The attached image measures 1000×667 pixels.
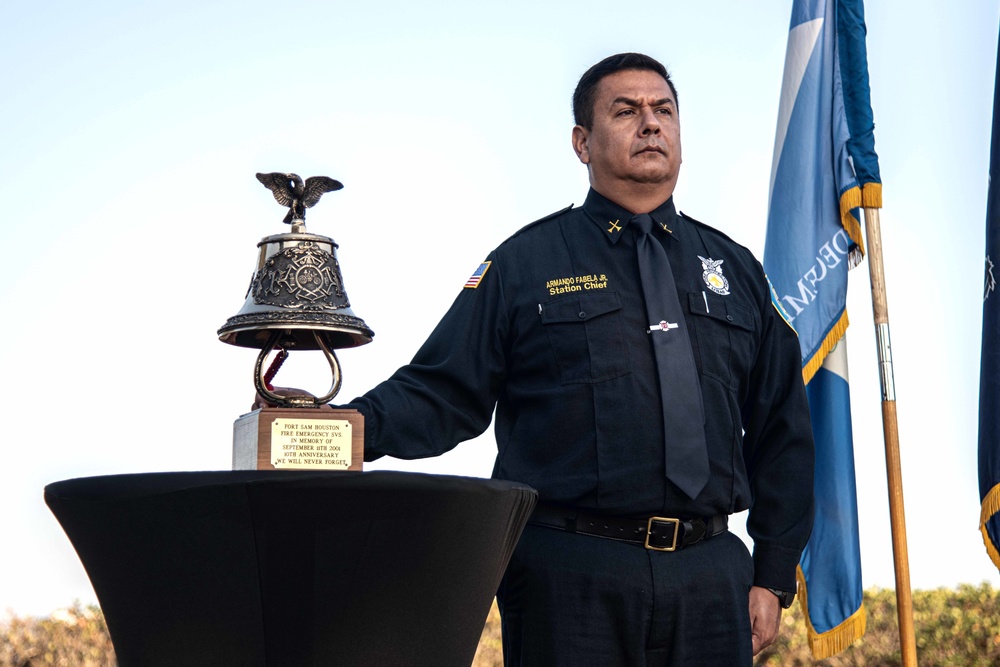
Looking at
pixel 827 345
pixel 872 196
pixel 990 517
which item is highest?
pixel 872 196

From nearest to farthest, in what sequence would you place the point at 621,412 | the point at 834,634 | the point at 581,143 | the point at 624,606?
the point at 624,606
the point at 621,412
the point at 581,143
the point at 834,634

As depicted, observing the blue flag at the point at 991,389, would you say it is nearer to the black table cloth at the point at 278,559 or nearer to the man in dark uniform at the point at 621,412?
the man in dark uniform at the point at 621,412

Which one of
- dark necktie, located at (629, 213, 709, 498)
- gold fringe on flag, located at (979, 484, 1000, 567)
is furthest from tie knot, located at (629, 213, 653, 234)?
gold fringe on flag, located at (979, 484, 1000, 567)

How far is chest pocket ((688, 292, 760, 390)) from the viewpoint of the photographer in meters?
2.34

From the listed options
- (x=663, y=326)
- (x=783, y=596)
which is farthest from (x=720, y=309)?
(x=783, y=596)

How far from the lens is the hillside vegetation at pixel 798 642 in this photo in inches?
170

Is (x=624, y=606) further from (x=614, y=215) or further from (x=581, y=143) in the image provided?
(x=581, y=143)

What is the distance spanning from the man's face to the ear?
38 millimetres

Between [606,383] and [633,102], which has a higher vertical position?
[633,102]

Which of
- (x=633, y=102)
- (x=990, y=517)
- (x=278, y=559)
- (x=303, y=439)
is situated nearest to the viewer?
(x=278, y=559)

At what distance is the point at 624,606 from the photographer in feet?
6.97

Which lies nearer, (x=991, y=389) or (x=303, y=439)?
(x=303, y=439)

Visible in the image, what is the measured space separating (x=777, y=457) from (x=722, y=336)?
33 cm

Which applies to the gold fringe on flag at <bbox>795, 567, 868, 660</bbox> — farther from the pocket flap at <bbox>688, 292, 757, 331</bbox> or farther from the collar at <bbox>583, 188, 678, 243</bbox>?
the collar at <bbox>583, 188, 678, 243</bbox>
